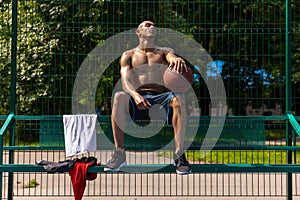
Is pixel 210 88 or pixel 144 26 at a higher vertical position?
pixel 144 26

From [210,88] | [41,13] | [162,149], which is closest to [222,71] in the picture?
[210,88]

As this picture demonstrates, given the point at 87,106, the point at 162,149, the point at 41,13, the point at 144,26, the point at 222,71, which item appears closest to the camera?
the point at 144,26

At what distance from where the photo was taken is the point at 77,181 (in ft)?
14.4

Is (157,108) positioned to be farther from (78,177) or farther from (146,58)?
(78,177)

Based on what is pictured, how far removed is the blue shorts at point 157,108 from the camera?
15.4ft

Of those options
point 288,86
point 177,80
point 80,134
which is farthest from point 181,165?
point 288,86

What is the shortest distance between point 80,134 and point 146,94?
0.75 meters

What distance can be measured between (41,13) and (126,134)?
7.67 feet

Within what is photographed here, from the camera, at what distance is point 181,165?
433 centimetres

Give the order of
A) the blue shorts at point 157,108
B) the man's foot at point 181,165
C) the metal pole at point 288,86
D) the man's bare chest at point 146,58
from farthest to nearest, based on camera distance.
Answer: the metal pole at point 288,86 < the man's bare chest at point 146,58 < the blue shorts at point 157,108 < the man's foot at point 181,165

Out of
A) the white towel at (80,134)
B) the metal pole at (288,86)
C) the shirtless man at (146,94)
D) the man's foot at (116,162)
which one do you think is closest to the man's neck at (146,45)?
the shirtless man at (146,94)

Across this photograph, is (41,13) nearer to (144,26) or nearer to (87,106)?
(87,106)

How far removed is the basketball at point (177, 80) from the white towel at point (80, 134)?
810 millimetres

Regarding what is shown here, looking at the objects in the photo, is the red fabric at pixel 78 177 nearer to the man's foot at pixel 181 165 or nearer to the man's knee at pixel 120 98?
the man's knee at pixel 120 98
